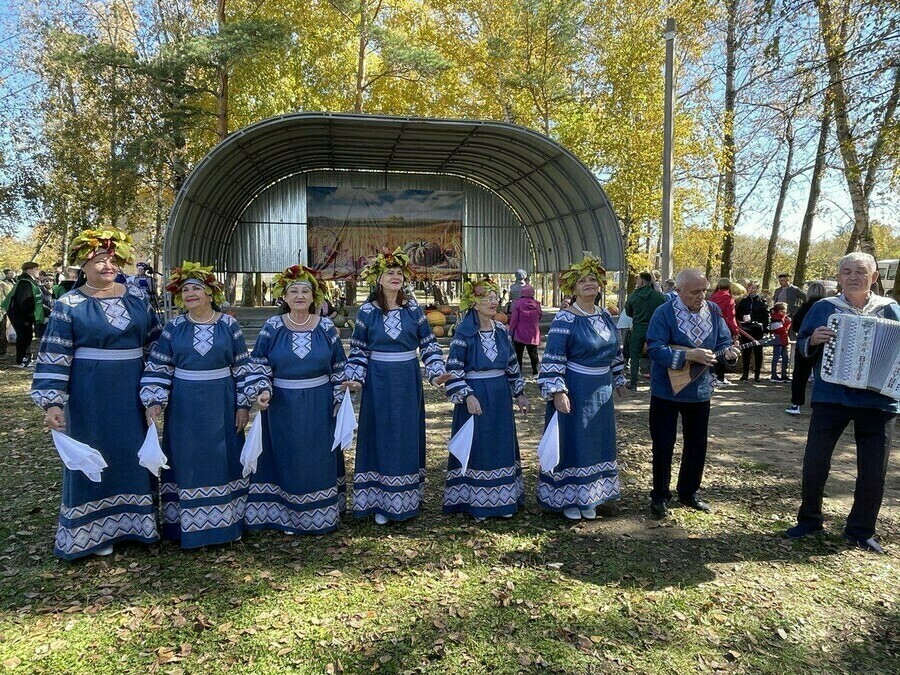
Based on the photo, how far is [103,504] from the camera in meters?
3.83

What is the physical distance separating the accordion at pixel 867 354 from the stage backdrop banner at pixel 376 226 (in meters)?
17.3

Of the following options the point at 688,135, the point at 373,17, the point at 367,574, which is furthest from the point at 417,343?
the point at 373,17

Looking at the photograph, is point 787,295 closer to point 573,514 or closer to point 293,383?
point 573,514

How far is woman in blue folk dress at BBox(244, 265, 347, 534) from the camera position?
4035 mm

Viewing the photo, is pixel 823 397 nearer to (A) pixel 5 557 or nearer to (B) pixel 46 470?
(A) pixel 5 557

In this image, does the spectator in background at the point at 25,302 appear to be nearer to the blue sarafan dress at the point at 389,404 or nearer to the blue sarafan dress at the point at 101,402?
the blue sarafan dress at the point at 101,402

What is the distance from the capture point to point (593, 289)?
4.33 metres

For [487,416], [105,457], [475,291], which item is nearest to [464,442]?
[487,416]

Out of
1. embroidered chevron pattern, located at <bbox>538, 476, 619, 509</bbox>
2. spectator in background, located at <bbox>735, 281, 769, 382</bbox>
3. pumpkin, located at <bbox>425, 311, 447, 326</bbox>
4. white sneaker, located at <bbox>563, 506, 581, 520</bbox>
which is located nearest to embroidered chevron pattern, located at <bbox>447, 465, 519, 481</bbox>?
embroidered chevron pattern, located at <bbox>538, 476, 619, 509</bbox>

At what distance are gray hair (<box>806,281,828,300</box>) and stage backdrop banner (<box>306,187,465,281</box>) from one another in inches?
575

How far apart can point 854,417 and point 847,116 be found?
7705mm

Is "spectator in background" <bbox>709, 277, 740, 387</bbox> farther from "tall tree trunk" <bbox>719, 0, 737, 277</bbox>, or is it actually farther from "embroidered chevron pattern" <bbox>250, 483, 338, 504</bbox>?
"tall tree trunk" <bbox>719, 0, 737, 277</bbox>

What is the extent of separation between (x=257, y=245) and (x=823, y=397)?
1898 centimetres

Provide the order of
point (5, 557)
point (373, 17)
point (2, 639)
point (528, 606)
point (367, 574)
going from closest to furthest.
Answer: point (2, 639)
point (528, 606)
point (367, 574)
point (5, 557)
point (373, 17)
